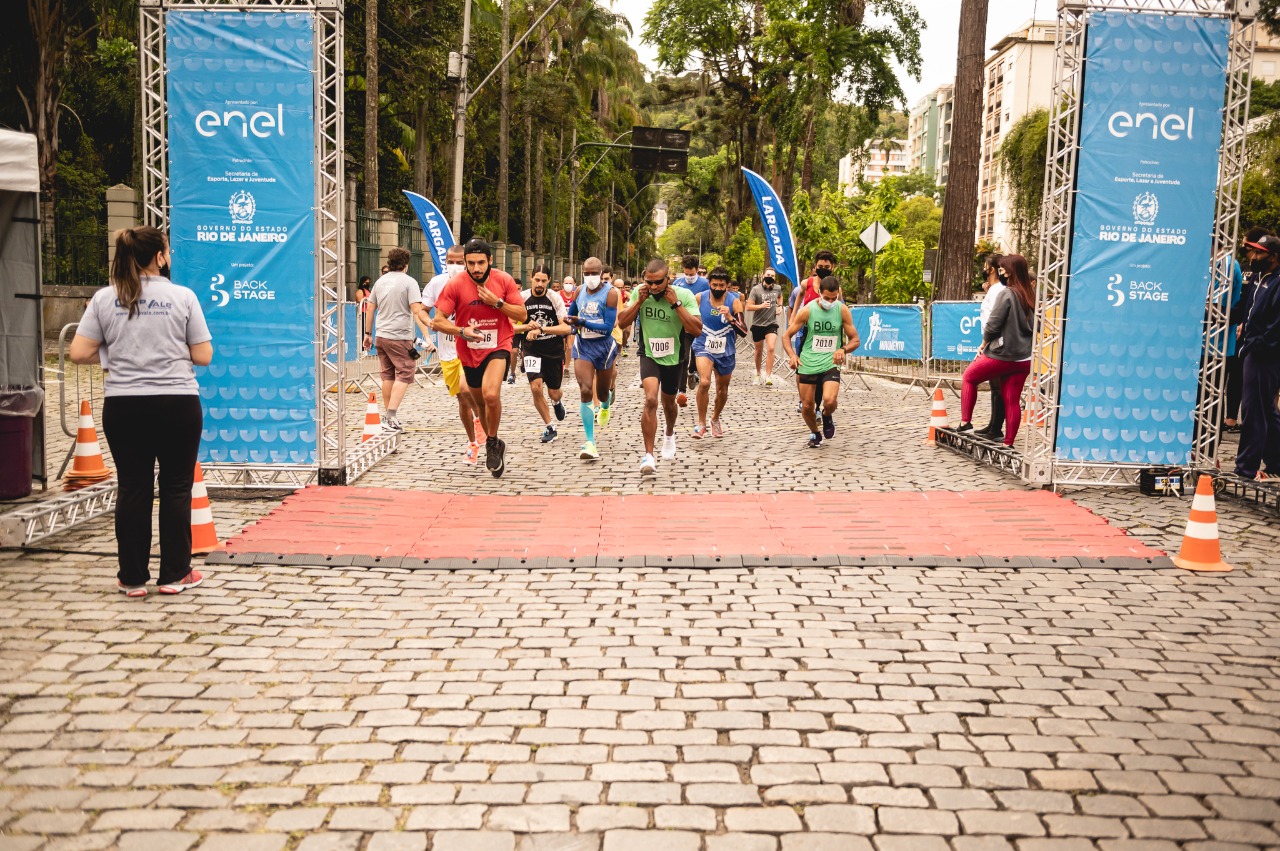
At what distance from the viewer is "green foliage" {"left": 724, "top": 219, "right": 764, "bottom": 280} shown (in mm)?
51906

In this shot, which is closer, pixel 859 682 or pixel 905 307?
pixel 859 682

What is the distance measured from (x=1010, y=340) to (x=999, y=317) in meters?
0.26

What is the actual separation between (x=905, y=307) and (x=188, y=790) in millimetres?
19202

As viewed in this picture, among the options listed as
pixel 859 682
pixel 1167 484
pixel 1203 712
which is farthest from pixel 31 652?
pixel 1167 484

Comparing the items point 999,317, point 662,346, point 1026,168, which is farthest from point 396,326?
point 1026,168

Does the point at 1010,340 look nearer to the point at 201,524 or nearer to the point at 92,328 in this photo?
the point at 201,524

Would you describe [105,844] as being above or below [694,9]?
below

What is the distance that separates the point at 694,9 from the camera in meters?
43.1

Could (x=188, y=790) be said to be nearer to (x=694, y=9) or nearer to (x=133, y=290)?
(x=133, y=290)

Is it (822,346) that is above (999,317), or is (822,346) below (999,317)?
below

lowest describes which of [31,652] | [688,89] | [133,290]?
[31,652]

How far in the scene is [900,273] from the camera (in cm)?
3259

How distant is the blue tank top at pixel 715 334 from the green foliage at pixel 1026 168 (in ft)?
108

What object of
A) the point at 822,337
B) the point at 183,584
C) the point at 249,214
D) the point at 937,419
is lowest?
the point at 183,584
